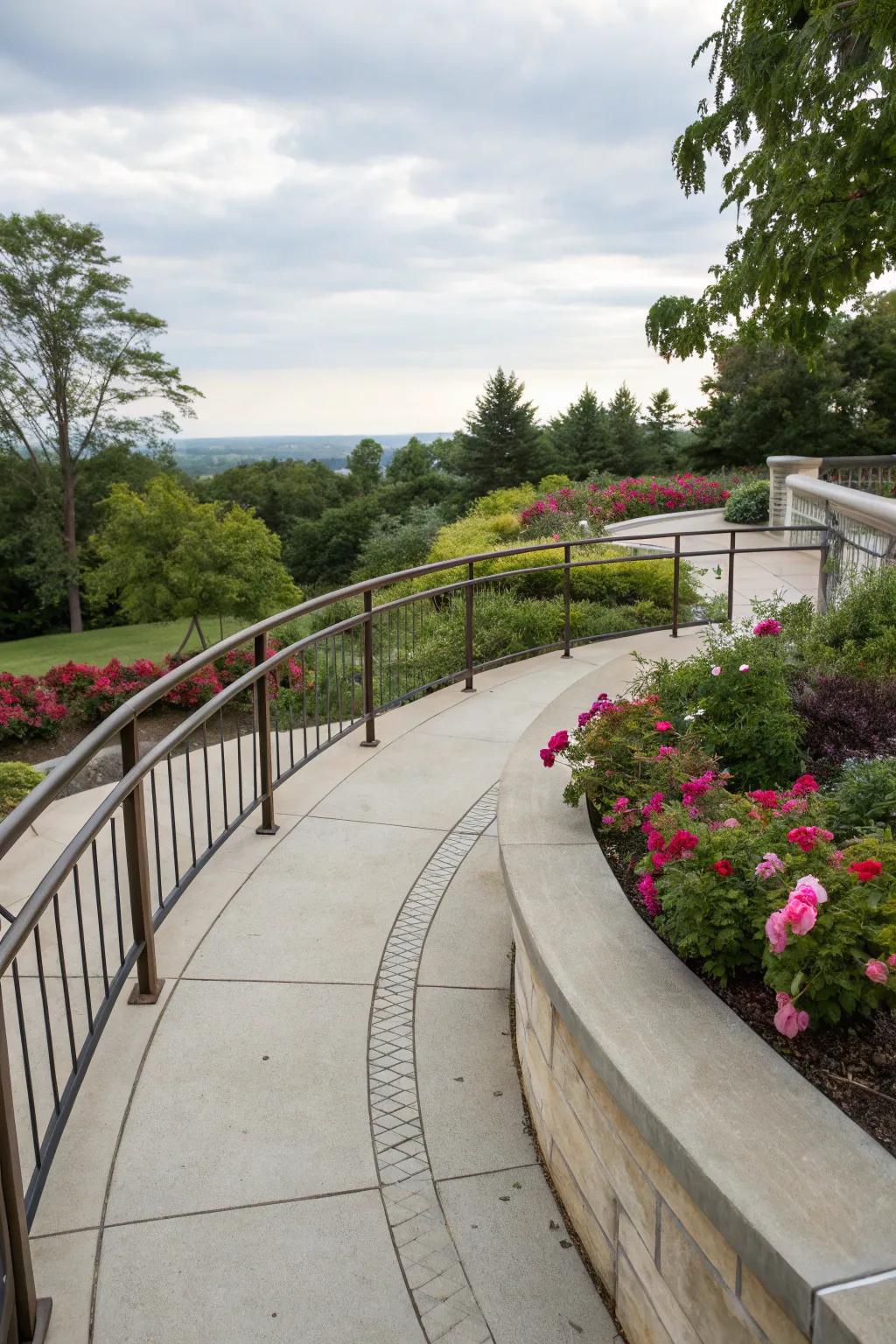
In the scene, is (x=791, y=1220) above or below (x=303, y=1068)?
above

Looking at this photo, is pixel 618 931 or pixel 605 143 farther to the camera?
pixel 605 143

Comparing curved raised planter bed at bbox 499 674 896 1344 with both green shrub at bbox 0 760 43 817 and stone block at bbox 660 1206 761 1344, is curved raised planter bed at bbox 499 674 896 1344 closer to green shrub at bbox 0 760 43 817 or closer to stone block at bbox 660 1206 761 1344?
stone block at bbox 660 1206 761 1344

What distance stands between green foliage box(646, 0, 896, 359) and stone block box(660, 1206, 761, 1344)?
23.6 feet

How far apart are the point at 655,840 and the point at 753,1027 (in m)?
0.59

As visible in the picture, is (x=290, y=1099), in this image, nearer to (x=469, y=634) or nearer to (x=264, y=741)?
(x=264, y=741)

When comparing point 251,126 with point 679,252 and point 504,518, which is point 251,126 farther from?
point 504,518

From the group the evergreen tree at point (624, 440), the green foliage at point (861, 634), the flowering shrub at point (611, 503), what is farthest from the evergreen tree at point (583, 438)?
the green foliage at point (861, 634)

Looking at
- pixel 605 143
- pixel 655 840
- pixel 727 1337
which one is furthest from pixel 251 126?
pixel 727 1337

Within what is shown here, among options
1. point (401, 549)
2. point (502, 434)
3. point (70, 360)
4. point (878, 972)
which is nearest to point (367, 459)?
point (502, 434)

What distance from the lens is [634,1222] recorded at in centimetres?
205

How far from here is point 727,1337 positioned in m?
1.72

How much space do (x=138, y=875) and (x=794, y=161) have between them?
296 inches

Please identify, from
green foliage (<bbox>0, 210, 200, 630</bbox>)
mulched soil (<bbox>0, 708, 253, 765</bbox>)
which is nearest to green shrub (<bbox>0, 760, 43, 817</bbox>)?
mulched soil (<bbox>0, 708, 253, 765</bbox>)

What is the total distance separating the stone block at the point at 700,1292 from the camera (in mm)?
1696
